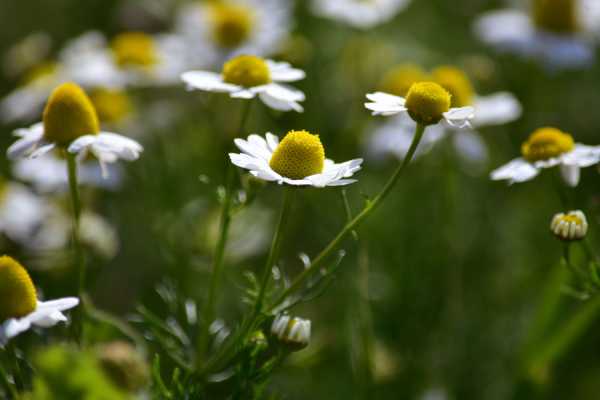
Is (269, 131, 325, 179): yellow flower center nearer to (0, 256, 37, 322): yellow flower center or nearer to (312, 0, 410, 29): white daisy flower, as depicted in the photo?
(0, 256, 37, 322): yellow flower center

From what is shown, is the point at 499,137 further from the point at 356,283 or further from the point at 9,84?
the point at 9,84

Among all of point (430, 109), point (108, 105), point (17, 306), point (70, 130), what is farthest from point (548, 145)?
point (108, 105)

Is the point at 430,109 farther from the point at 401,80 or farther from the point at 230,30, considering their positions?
the point at 230,30

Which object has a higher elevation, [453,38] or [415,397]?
[453,38]

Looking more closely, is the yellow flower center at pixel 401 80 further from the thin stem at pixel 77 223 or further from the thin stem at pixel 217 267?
the thin stem at pixel 77 223

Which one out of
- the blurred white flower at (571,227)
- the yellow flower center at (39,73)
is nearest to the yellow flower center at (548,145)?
the blurred white flower at (571,227)

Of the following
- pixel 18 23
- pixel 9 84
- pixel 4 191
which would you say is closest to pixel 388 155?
pixel 4 191

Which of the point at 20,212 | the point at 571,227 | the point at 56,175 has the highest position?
the point at 571,227
